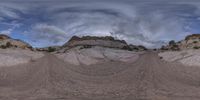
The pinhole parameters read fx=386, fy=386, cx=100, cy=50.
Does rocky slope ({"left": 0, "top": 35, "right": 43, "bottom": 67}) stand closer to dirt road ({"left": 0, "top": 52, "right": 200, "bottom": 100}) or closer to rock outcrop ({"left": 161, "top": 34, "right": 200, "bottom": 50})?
dirt road ({"left": 0, "top": 52, "right": 200, "bottom": 100})

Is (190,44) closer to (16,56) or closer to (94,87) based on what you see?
(16,56)

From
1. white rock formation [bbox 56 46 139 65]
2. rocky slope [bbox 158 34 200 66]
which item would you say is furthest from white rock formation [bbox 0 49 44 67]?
rocky slope [bbox 158 34 200 66]

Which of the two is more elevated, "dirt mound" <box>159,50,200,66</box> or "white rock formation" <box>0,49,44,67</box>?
"white rock formation" <box>0,49,44,67</box>

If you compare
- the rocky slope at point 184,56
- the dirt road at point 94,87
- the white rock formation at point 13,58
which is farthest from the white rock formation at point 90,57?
the dirt road at point 94,87

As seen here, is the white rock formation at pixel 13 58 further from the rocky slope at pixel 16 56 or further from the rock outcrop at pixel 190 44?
the rock outcrop at pixel 190 44

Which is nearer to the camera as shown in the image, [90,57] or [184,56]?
[184,56]

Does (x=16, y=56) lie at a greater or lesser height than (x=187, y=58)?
greater

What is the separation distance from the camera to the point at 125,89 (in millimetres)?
29469

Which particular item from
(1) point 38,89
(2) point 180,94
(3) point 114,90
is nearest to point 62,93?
(1) point 38,89

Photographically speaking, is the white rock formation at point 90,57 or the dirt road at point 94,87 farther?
the white rock formation at point 90,57

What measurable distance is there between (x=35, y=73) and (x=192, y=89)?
17.0m

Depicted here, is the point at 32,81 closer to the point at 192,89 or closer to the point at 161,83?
the point at 161,83

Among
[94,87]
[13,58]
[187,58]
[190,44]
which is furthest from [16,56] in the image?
[190,44]

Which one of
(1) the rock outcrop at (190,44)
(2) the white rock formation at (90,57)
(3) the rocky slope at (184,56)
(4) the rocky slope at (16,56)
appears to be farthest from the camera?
(1) the rock outcrop at (190,44)
